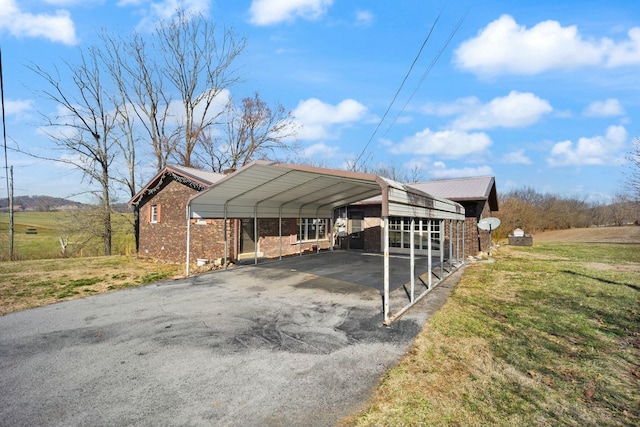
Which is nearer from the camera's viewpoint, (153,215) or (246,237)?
(246,237)

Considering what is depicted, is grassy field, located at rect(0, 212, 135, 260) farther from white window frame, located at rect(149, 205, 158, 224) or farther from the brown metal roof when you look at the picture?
the brown metal roof

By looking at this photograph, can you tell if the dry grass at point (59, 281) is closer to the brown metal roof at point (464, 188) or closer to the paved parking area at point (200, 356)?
the paved parking area at point (200, 356)

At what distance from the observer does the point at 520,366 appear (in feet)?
13.4

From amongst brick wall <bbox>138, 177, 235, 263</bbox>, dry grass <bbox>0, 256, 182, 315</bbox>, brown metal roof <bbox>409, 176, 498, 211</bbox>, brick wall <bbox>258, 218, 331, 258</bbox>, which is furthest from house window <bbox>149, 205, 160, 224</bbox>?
brown metal roof <bbox>409, 176, 498, 211</bbox>

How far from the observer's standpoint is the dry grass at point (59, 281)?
778 cm

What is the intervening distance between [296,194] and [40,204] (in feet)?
82.8

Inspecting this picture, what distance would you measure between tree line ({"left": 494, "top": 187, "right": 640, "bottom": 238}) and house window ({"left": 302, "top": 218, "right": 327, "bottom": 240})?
15.3 m

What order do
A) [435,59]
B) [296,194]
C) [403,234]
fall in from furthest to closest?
1. [403,234]
2. [296,194]
3. [435,59]

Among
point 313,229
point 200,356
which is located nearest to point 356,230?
point 313,229

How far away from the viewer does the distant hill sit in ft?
64.0

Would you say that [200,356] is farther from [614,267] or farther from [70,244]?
[70,244]

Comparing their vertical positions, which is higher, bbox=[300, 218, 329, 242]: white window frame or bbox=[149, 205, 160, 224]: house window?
bbox=[149, 205, 160, 224]: house window

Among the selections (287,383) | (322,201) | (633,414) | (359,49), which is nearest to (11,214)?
(322,201)

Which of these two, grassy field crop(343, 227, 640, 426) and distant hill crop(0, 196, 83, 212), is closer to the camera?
grassy field crop(343, 227, 640, 426)
